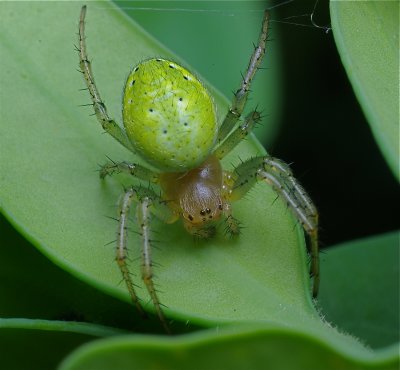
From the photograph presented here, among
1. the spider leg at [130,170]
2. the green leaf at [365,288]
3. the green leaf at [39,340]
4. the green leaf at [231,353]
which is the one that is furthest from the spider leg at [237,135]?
the green leaf at [231,353]

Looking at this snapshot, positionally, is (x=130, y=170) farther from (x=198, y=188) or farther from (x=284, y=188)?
(x=284, y=188)

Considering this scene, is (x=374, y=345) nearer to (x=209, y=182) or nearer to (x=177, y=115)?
(x=209, y=182)

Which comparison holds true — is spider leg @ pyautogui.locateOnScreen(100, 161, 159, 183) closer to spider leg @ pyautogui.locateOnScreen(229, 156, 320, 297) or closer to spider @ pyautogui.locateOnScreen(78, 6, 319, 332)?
spider @ pyautogui.locateOnScreen(78, 6, 319, 332)

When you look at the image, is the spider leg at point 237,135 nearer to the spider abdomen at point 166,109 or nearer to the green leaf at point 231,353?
the spider abdomen at point 166,109

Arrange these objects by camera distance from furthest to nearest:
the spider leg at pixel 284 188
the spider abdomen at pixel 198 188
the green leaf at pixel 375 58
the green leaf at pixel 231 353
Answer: the spider abdomen at pixel 198 188 → the spider leg at pixel 284 188 → the green leaf at pixel 375 58 → the green leaf at pixel 231 353

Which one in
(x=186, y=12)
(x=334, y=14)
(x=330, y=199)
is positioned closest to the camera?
(x=334, y=14)

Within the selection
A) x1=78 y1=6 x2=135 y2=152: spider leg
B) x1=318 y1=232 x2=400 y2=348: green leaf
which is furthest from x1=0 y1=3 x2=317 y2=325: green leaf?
x1=318 y1=232 x2=400 y2=348: green leaf

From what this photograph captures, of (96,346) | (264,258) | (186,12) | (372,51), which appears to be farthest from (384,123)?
(186,12)

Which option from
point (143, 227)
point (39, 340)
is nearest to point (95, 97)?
point (143, 227)
